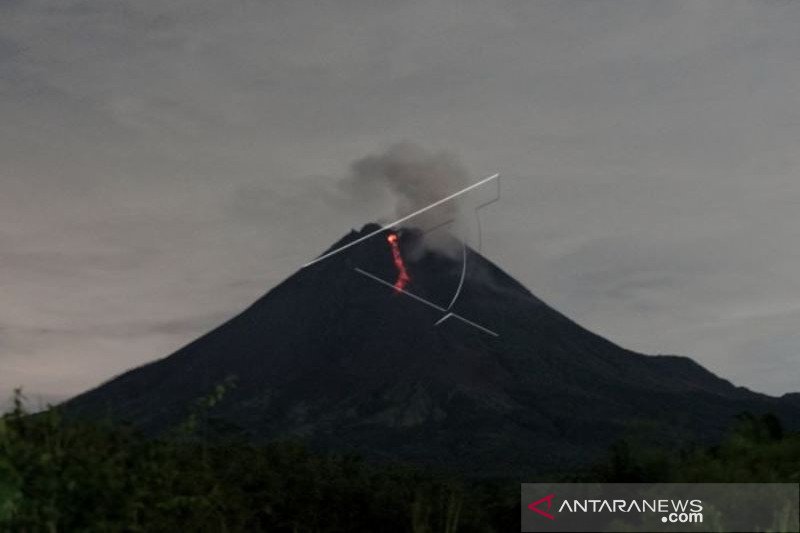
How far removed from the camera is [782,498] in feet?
37.7

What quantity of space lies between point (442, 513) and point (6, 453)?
5.00 meters

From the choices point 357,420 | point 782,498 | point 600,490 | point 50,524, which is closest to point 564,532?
point 600,490

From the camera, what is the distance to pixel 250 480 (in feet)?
50.1

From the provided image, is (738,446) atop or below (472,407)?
below

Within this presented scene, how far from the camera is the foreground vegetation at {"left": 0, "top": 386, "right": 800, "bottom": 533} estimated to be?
12.2 metres

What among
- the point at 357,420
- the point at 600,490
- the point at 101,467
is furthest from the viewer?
the point at 357,420

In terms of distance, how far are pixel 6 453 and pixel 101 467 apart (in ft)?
2.73

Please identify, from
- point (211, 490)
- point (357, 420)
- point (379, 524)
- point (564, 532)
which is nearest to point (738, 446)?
point (564, 532)

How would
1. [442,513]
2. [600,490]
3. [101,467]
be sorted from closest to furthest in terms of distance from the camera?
[101,467] → [600,490] → [442,513]

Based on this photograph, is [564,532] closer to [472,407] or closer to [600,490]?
[600,490]

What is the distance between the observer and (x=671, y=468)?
13.8m

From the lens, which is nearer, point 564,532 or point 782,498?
point 782,498

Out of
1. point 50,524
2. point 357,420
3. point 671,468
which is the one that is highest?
point 357,420

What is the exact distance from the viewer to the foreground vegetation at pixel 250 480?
480 inches
